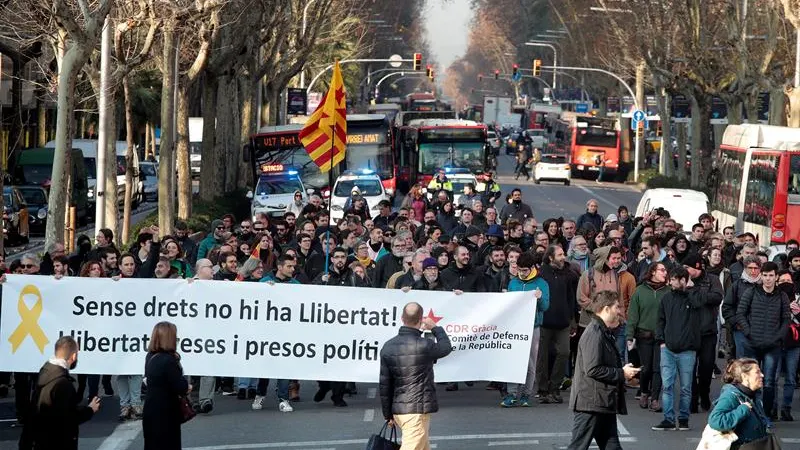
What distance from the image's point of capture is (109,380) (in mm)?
16484

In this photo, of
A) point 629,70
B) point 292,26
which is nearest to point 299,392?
point 292,26

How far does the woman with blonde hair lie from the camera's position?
9.61 m

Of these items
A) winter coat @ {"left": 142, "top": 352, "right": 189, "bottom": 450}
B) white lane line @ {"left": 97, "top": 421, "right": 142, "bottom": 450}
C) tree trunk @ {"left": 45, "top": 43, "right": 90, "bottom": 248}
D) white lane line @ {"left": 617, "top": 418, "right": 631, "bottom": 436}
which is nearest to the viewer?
winter coat @ {"left": 142, "top": 352, "right": 189, "bottom": 450}

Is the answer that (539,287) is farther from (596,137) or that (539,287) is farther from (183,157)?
(596,137)

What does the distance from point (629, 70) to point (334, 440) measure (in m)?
67.9

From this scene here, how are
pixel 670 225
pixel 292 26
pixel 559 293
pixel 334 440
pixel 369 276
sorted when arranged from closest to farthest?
pixel 334 440 → pixel 559 293 → pixel 369 276 → pixel 670 225 → pixel 292 26

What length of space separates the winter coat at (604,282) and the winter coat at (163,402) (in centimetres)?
642

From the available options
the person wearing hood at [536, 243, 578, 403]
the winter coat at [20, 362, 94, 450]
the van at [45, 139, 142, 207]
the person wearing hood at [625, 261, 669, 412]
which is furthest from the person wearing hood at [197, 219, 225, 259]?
the van at [45, 139, 142, 207]

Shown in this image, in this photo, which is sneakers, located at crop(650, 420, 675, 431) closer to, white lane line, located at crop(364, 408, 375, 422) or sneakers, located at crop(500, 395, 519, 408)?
sneakers, located at crop(500, 395, 519, 408)

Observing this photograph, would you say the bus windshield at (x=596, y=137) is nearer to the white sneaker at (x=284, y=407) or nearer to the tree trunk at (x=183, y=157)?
the tree trunk at (x=183, y=157)

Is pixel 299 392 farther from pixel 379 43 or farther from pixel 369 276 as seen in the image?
pixel 379 43

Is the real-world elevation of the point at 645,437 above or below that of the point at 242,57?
below

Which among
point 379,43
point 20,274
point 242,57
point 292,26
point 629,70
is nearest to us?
point 20,274

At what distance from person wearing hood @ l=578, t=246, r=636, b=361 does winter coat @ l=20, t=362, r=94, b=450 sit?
705 centimetres
